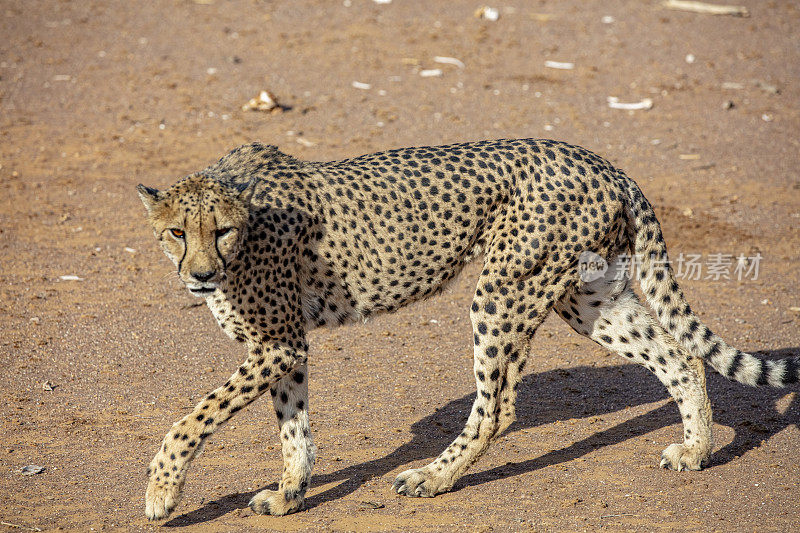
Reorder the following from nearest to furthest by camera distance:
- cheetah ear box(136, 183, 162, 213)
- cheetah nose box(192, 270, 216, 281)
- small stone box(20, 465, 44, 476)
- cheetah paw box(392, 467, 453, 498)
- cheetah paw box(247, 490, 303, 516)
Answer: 1. cheetah nose box(192, 270, 216, 281)
2. cheetah ear box(136, 183, 162, 213)
3. cheetah paw box(247, 490, 303, 516)
4. cheetah paw box(392, 467, 453, 498)
5. small stone box(20, 465, 44, 476)

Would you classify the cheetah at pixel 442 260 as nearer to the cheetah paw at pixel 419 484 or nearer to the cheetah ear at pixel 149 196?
the cheetah paw at pixel 419 484

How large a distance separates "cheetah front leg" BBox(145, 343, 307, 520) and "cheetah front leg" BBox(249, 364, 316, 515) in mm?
291

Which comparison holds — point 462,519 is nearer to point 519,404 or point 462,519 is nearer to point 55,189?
point 519,404

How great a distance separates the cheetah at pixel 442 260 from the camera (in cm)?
491

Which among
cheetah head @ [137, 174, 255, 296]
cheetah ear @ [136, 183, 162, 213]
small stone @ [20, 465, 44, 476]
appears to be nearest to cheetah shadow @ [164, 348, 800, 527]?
small stone @ [20, 465, 44, 476]

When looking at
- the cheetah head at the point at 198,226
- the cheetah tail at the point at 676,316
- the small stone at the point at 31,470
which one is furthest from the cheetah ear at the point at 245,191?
the cheetah tail at the point at 676,316

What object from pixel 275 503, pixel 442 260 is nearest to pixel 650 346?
pixel 442 260

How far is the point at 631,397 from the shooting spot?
6570 mm

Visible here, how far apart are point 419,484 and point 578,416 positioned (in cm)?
158

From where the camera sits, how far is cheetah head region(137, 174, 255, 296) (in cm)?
440

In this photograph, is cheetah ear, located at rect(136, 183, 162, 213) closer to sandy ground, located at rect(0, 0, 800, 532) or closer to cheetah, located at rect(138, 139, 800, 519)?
cheetah, located at rect(138, 139, 800, 519)

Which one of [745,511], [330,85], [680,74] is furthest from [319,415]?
[680,74]

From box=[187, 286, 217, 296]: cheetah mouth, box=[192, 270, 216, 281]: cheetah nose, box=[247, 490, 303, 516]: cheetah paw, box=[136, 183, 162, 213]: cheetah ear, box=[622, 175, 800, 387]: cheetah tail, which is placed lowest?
box=[247, 490, 303, 516]: cheetah paw

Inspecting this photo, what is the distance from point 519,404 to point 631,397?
81 centimetres
